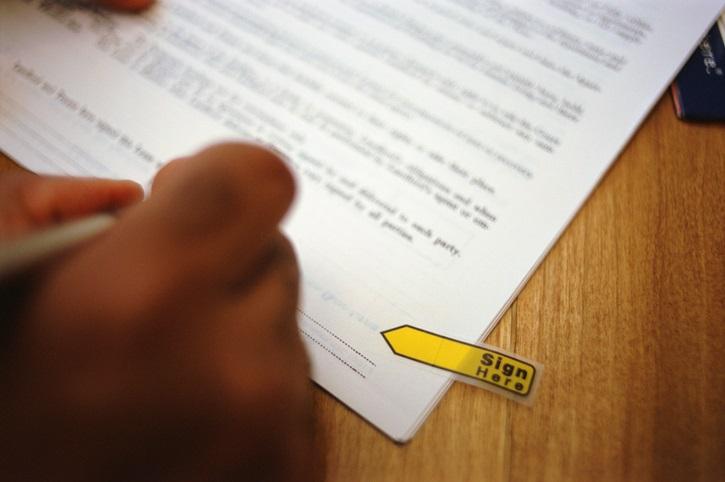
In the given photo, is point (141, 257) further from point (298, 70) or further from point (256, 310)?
point (298, 70)

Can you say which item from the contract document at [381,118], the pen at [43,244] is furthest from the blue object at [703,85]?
the pen at [43,244]

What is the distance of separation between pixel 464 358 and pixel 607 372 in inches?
2.9

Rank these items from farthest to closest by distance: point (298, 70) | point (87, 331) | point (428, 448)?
point (298, 70) < point (428, 448) < point (87, 331)

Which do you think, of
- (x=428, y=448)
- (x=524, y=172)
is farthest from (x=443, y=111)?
(x=428, y=448)

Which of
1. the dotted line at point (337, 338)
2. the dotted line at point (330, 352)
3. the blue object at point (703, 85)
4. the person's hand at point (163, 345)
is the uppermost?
the blue object at point (703, 85)

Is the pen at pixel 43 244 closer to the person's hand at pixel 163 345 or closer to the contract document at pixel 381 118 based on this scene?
the person's hand at pixel 163 345

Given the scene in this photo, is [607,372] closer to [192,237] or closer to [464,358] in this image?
[464,358]

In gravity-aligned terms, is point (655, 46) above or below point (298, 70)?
above

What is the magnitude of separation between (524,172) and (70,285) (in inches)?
10.2

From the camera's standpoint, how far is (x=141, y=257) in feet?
0.50

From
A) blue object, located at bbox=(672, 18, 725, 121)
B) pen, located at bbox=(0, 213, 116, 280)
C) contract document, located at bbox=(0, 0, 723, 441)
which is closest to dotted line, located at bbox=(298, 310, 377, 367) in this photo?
contract document, located at bbox=(0, 0, 723, 441)

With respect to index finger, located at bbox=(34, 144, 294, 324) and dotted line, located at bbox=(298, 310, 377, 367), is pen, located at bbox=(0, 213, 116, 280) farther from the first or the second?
dotted line, located at bbox=(298, 310, 377, 367)

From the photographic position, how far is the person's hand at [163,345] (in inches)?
5.8

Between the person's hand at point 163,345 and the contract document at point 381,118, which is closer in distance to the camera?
the person's hand at point 163,345
